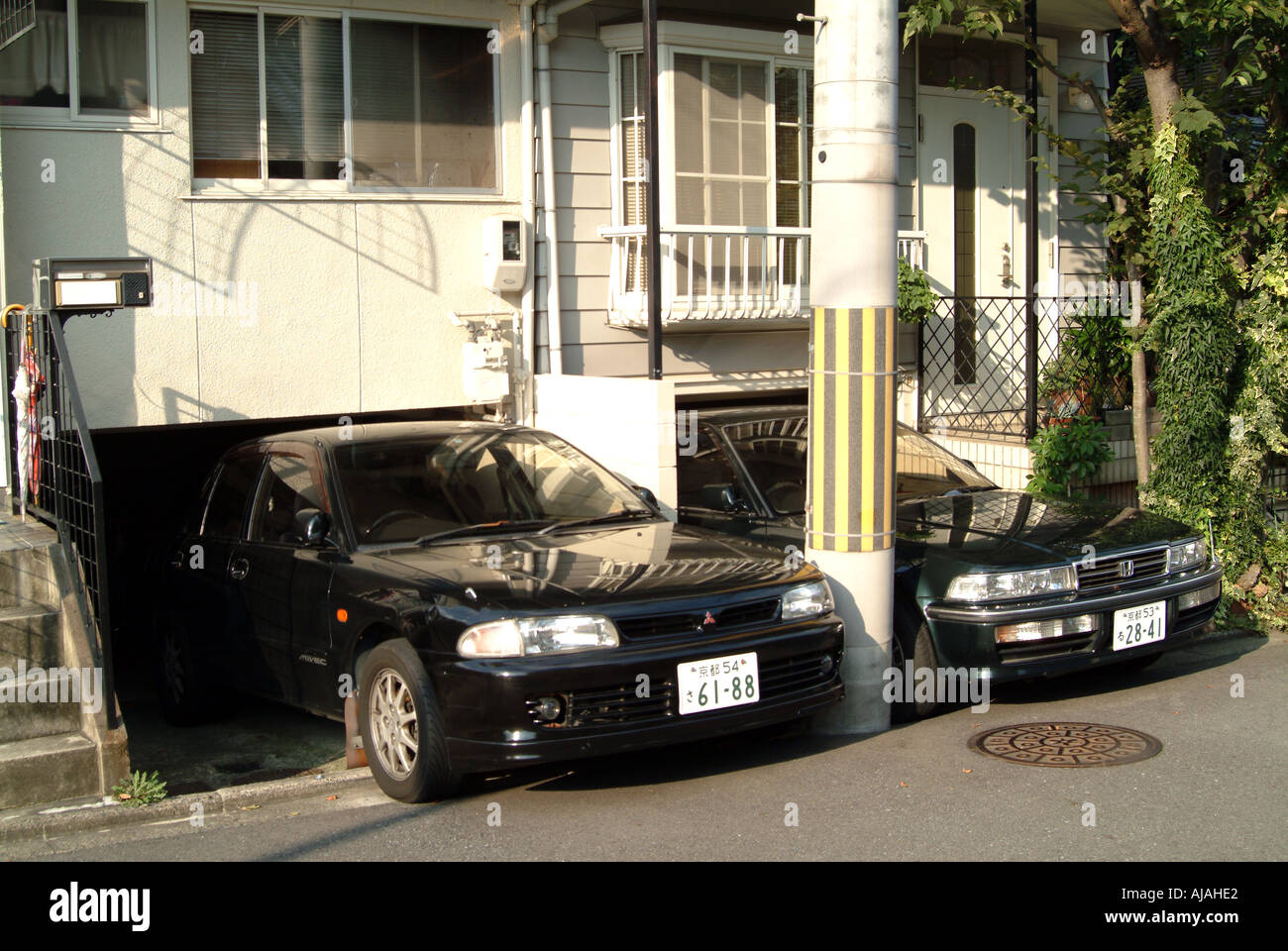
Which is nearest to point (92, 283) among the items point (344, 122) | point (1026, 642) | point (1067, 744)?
point (344, 122)

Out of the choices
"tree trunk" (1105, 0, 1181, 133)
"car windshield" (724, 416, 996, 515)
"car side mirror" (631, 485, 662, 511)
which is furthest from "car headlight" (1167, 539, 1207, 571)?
"tree trunk" (1105, 0, 1181, 133)

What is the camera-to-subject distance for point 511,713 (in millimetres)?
5047

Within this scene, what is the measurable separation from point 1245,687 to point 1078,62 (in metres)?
7.49

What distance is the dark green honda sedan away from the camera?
254 inches

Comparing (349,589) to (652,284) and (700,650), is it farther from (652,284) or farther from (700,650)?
(652,284)

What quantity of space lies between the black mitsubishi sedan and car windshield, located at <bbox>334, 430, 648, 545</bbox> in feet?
0.04

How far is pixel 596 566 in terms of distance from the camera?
18.6 ft

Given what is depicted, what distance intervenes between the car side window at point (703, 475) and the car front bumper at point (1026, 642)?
57.0 inches

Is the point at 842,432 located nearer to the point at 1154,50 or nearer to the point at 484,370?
the point at 484,370

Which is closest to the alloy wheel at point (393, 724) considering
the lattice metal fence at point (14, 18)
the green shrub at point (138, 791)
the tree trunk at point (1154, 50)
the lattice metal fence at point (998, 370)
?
the green shrub at point (138, 791)

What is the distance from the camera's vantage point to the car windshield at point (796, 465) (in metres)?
7.54

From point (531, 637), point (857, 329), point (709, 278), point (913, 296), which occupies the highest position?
point (709, 278)

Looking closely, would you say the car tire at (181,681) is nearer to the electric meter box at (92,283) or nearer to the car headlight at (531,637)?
the electric meter box at (92,283)

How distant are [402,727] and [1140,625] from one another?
3698mm
